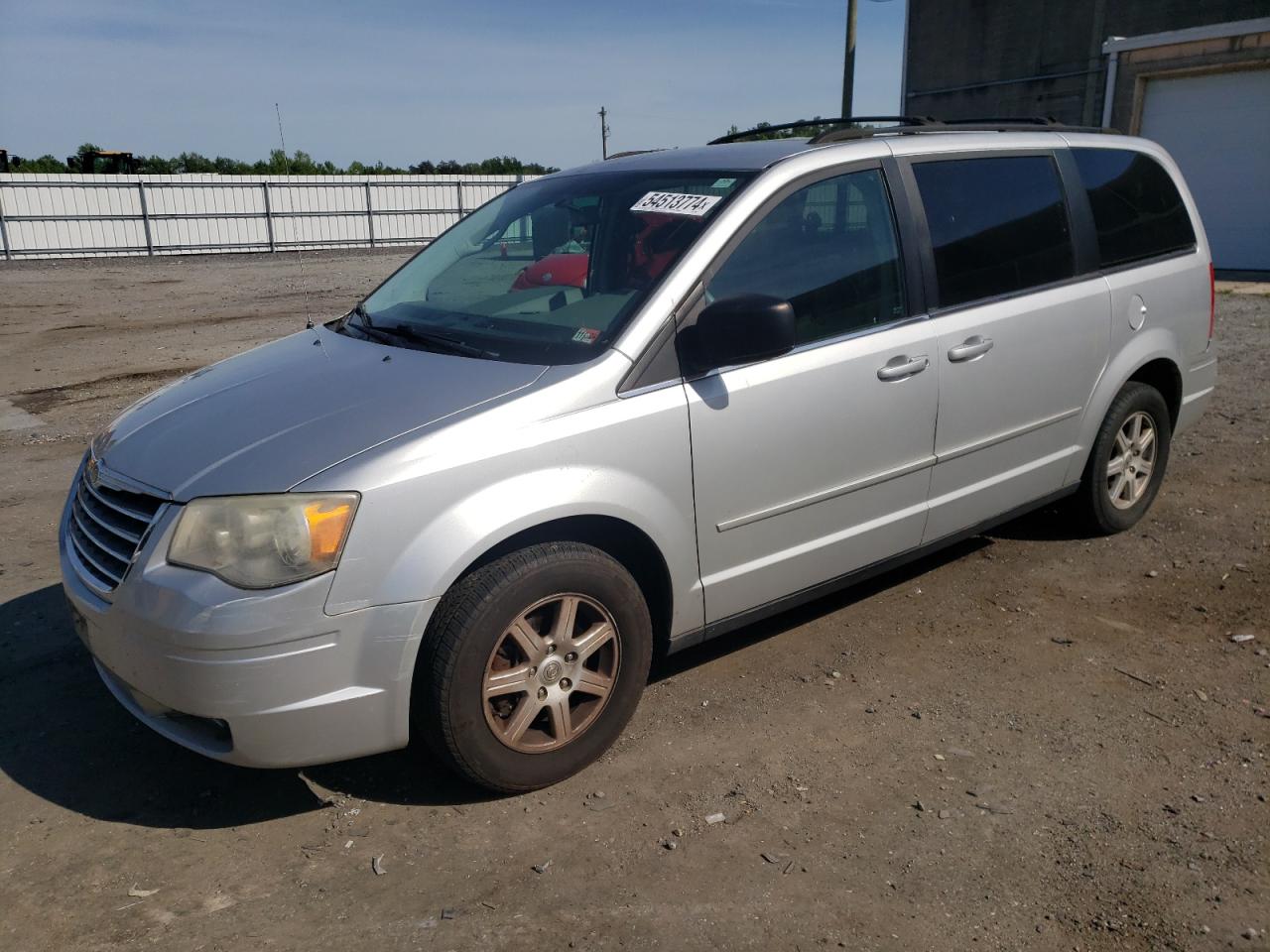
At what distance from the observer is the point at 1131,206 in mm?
4949

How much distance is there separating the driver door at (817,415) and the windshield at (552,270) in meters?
0.25

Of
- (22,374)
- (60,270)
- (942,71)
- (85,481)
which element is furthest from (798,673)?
(942,71)

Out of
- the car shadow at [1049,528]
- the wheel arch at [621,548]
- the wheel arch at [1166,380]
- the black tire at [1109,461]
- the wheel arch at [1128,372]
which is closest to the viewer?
the wheel arch at [621,548]

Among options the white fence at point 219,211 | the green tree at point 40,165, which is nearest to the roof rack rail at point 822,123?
the white fence at point 219,211

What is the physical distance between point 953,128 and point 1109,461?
1.79 m

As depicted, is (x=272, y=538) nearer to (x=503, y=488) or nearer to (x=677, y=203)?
(x=503, y=488)

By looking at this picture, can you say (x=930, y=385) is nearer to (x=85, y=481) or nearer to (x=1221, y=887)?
(x=1221, y=887)

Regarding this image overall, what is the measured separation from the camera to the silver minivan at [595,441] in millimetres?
2770

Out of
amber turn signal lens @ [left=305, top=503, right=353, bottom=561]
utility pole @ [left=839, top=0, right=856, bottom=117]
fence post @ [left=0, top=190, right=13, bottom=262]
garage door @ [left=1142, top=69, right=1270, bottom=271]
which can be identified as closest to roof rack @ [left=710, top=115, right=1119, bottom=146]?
amber turn signal lens @ [left=305, top=503, right=353, bottom=561]

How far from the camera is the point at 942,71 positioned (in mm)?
27094

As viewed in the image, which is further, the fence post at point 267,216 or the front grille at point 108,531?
the fence post at point 267,216

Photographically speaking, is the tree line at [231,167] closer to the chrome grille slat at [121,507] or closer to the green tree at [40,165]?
the green tree at [40,165]

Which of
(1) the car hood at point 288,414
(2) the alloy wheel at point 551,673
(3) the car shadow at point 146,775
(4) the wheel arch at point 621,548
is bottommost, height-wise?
(3) the car shadow at point 146,775

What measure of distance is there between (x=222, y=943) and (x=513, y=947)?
73 cm
